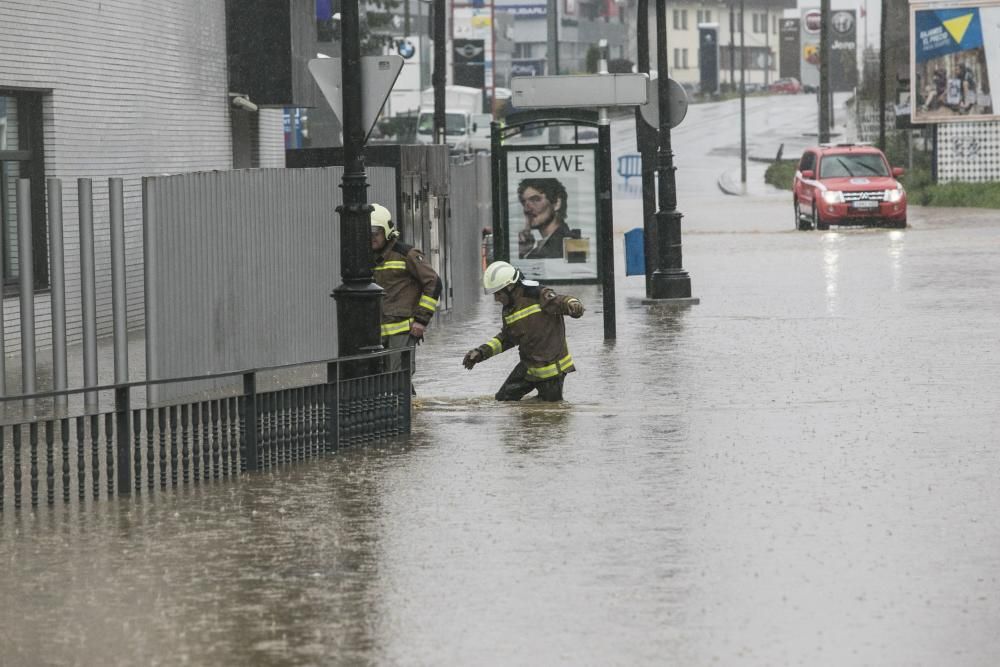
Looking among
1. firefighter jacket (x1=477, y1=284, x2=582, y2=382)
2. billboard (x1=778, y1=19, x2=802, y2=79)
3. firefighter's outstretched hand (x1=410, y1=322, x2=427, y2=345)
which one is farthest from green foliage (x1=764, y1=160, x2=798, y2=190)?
billboard (x1=778, y1=19, x2=802, y2=79)

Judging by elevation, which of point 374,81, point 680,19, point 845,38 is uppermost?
point 680,19

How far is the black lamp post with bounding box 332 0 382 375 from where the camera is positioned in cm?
1362

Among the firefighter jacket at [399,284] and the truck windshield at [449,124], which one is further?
the truck windshield at [449,124]

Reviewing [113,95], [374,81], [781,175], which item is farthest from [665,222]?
[781,175]

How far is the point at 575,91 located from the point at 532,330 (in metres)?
6.86

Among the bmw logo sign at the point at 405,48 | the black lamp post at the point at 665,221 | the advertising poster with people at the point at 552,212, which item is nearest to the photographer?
the advertising poster with people at the point at 552,212

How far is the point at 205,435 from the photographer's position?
11758 mm

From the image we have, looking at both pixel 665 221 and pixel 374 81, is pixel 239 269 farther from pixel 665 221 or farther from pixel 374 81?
pixel 665 221

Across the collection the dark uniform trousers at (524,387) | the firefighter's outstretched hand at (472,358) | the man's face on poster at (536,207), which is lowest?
the dark uniform trousers at (524,387)

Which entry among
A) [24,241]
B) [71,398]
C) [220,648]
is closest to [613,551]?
[220,648]

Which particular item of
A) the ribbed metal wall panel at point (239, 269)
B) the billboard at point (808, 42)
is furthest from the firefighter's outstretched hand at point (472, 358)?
the billboard at point (808, 42)

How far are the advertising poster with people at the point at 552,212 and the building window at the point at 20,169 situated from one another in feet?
15.4

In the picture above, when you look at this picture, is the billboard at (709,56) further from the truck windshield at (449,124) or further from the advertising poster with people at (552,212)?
the advertising poster with people at (552,212)

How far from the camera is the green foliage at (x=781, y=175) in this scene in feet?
222
